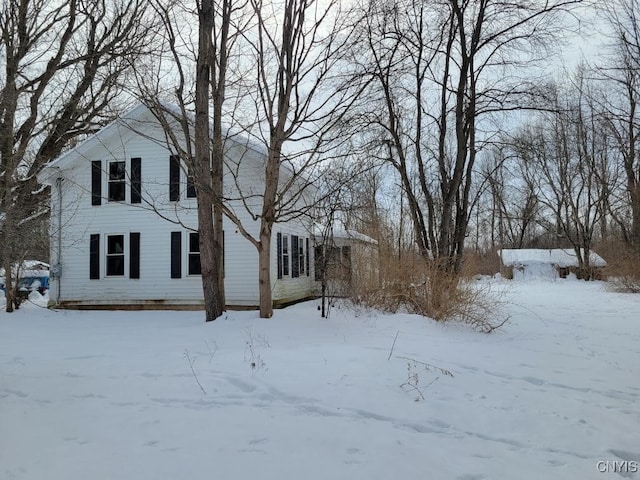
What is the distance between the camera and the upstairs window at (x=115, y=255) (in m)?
14.3

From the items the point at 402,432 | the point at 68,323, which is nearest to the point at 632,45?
the point at 402,432

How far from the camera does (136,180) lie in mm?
14141

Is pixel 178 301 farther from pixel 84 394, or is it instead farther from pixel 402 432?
pixel 402 432

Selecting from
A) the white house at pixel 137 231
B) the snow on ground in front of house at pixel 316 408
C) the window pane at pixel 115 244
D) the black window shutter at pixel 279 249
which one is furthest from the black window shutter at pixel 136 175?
the snow on ground in front of house at pixel 316 408

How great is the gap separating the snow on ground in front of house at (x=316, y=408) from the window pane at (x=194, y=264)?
5817mm

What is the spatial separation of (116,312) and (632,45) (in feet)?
48.6

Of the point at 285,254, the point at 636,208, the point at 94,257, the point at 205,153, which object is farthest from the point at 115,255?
the point at 636,208

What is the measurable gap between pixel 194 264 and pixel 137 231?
2149 millimetres

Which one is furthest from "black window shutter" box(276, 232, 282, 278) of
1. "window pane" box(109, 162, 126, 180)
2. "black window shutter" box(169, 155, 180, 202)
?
"window pane" box(109, 162, 126, 180)

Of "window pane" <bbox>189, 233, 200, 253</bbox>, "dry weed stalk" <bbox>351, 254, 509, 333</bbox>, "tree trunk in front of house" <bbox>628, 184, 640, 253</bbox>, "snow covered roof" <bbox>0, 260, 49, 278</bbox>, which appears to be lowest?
"dry weed stalk" <bbox>351, 254, 509, 333</bbox>

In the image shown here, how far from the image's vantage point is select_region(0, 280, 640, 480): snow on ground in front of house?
3.10m

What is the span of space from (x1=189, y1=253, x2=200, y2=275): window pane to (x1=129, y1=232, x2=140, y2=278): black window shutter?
5.62 feet

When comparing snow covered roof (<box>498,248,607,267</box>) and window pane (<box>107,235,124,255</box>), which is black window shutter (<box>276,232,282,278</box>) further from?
snow covered roof (<box>498,248,607,267</box>)

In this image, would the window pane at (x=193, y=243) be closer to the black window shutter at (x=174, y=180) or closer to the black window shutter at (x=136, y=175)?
the black window shutter at (x=174, y=180)
